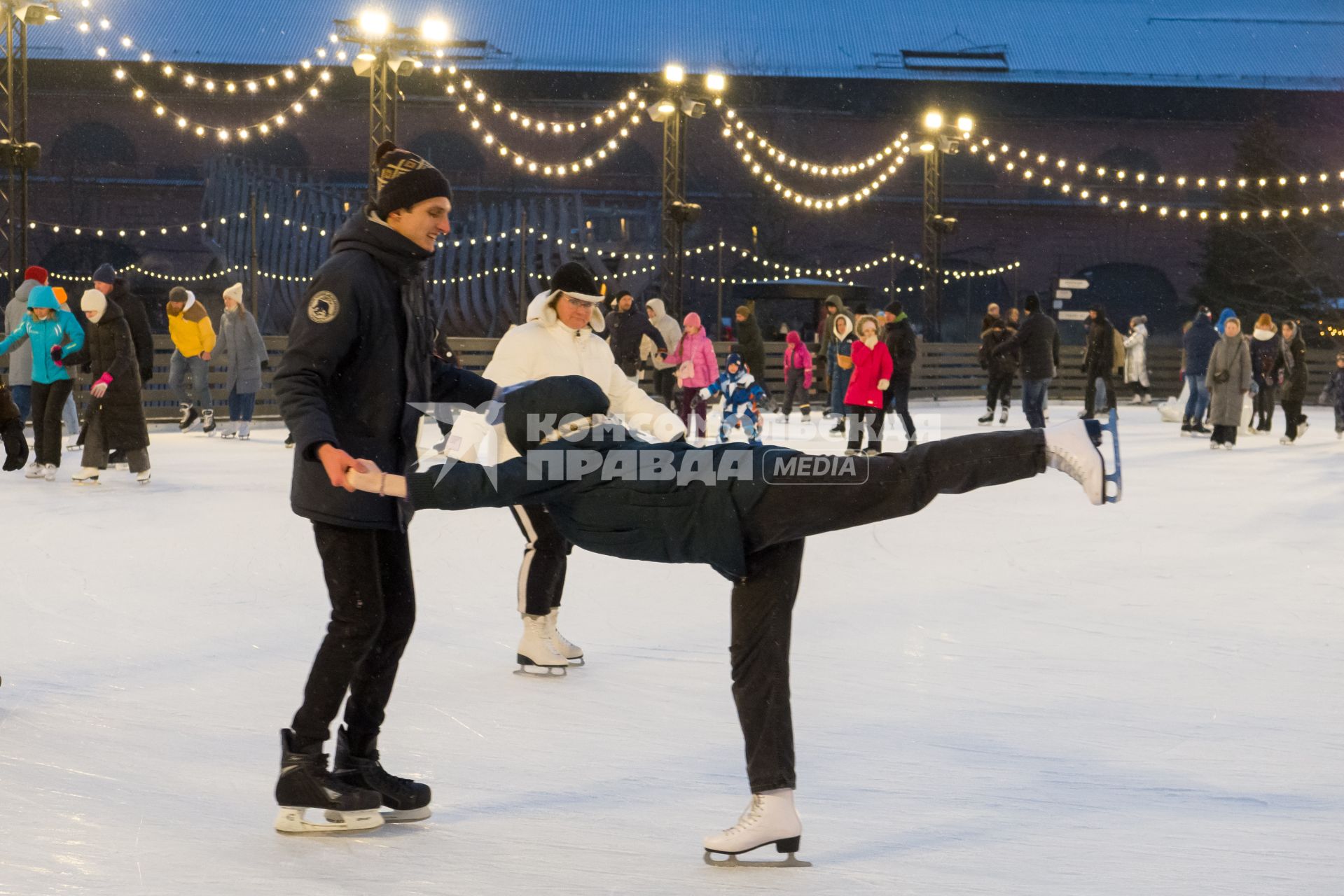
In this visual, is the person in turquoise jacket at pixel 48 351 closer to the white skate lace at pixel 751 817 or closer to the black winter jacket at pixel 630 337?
the black winter jacket at pixel 630 337

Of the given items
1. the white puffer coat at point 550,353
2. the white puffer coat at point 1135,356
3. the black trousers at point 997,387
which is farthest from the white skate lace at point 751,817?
the white puffer coat at point 1135,356

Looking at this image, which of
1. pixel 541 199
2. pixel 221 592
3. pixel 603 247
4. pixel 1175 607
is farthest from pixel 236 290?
pixel 541 199

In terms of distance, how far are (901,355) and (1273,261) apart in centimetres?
2064

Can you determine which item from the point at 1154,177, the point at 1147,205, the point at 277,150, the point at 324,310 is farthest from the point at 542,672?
the point at 1154,177

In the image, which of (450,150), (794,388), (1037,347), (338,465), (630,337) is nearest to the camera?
(338,465)

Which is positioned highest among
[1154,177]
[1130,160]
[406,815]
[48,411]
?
[1130,160]

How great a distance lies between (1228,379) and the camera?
45.6ft

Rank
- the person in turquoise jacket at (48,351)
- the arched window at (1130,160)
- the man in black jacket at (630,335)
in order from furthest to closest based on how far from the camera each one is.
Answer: the arched window at (1130,160) → the man in black jacket at (630,335) → the person in turquoise jacket at (48,351)

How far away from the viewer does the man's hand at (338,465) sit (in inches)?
112

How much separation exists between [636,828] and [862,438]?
9.86 meters

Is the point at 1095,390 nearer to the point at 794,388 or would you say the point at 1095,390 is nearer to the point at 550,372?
the point at 794,388

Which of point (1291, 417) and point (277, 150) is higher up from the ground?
point (277, 150)

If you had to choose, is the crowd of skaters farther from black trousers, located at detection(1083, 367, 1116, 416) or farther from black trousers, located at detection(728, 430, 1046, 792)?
black trousers, located at detection(1083, 367, 1116, 416)

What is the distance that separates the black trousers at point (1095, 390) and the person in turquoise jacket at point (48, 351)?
10.6 meters
